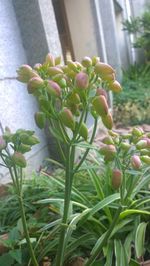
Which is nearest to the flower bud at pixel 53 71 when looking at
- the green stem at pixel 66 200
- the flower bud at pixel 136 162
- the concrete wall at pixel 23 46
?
the green stem at pixel 66 200

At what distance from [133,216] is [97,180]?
Result: 0.20 meters

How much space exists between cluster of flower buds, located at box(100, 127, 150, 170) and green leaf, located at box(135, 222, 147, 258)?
0.97ft

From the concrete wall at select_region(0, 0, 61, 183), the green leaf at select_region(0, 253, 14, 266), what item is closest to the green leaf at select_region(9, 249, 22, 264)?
the green leaf at select_region(0, 253, 14, 266)

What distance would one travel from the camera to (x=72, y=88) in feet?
3.08

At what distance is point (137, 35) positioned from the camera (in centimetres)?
696

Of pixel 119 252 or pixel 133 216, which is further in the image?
pixel 133 216

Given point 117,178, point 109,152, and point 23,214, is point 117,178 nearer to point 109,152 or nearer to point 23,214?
point 109,152

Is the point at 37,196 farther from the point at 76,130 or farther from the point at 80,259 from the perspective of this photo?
the point at 76,130

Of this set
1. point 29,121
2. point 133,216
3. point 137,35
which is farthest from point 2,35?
point 137,35

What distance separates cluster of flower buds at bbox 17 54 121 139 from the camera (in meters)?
0.90

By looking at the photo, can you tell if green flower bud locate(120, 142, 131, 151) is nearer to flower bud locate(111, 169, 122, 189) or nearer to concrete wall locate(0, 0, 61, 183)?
flower bud locate(111, 169, 122, 189)

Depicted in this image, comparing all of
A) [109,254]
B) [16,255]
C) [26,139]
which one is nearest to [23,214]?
[16,255]

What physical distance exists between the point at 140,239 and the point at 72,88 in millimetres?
589

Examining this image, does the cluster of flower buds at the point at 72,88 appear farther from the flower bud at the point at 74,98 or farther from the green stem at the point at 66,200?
the green stem at the point at 66,200
